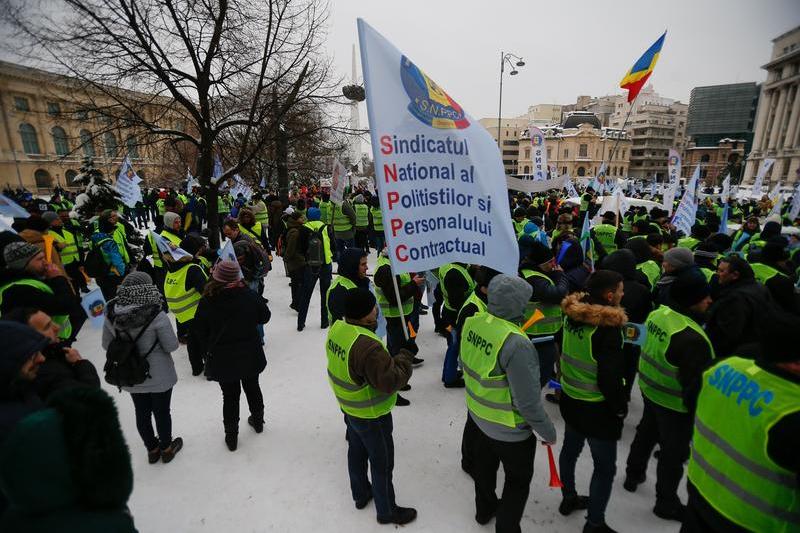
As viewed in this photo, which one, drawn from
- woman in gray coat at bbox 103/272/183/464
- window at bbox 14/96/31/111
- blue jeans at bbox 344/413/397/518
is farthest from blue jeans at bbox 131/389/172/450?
window at bbox 14/96/31/111

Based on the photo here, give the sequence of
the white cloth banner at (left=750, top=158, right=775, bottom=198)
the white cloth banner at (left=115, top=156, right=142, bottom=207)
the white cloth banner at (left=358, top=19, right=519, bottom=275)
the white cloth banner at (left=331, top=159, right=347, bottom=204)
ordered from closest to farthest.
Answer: the white cloth banner at (left=358, top=19, right=519, bottom=275) < the white cloth banner at (left=331, top=159, right=347, bottom=204) < the white cloth banner at (left=115, top=156, right=142, bottom=207) < the white cloth banner at (left=750, top=158, right=775, bottom=198)

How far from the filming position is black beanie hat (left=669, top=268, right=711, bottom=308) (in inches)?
105

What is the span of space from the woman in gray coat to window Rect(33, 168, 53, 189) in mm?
46307

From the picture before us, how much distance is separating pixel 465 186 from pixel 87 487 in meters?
2.38

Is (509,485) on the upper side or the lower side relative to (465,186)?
lower

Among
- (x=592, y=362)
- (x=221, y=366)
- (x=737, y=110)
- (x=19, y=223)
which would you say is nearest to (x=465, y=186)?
(x=592, y=362)

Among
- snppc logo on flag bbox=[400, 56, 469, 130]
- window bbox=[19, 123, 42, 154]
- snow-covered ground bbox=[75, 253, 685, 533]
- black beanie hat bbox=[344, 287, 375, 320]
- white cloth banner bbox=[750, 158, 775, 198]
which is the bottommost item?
snow-covered ground bbox=[75, 253, 685, 533]

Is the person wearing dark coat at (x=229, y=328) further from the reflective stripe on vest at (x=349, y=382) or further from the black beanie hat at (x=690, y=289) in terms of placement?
the black beanie hat at (x=690, y=289)

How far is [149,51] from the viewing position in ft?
21.4

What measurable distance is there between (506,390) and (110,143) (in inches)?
353

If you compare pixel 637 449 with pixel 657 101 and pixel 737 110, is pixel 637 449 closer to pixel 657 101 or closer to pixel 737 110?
pixel 737 110

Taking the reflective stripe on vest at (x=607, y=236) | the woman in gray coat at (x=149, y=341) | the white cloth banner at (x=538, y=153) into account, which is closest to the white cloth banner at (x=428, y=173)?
the woman in gray coat at (x=149, y=341)

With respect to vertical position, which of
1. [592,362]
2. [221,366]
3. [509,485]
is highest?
[592,362]

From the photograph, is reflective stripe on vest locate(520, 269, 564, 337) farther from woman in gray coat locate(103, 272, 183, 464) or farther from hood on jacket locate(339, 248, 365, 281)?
woman in gray coat locate(103, 272, 183, 464)
